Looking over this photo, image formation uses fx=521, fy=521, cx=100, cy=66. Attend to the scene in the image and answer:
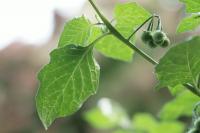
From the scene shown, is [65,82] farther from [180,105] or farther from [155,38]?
[180,105]

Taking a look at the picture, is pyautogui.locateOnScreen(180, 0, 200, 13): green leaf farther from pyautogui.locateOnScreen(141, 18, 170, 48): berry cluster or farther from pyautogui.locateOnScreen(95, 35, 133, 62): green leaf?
pyautogui.locateOnScreen(95, 35, 133, 62): green leaf

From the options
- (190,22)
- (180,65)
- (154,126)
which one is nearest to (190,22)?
(190,22)

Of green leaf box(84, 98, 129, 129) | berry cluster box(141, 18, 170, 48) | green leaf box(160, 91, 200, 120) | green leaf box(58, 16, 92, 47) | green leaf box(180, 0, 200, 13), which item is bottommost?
green leaf box(84, 98, 129, 129)

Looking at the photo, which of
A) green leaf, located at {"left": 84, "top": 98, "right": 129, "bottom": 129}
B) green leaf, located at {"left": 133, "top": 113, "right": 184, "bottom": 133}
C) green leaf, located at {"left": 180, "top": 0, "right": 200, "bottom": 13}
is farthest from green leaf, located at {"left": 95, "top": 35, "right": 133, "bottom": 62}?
green leaf, located at {"left": 84, "top": 98, "right": 129, "bottom": 129}

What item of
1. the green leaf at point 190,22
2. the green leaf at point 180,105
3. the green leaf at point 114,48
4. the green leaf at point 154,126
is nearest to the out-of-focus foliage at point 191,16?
the green leaf at point 190,22

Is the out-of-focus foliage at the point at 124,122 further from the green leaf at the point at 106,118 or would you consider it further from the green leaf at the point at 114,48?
the green leaf at the point at 114,48

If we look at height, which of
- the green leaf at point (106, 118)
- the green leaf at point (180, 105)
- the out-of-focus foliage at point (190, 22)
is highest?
the out-of-focus foliage at point (190, 22)
